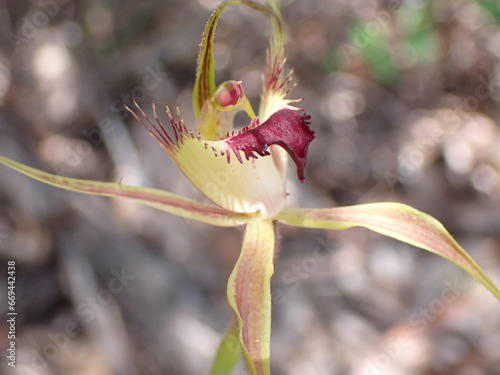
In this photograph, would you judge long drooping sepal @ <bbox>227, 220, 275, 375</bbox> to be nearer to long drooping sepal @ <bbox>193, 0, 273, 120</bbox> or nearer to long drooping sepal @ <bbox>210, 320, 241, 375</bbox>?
long drooping sepal @ <bbox>210, 320, 241, 375</bbox>

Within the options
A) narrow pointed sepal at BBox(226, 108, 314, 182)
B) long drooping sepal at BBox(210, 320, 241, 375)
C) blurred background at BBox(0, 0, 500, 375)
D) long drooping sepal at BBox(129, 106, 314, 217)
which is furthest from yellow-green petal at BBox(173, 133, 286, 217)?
blurred background at BBox(0, 0, 500, 375)

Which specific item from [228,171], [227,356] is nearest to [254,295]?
[227,356]

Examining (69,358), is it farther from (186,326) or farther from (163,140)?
(163,140)

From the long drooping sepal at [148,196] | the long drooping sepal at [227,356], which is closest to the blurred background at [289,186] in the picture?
the long drooping sepal at [227,356]

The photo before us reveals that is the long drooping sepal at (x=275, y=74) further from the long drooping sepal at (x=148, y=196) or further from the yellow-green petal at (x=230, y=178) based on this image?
the long drooping sepal at (x=148, y=196)

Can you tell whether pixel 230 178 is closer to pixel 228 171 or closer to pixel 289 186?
pixel 228 171

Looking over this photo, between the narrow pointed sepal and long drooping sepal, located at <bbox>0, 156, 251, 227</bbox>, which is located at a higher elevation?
the narrow pointed sepal
